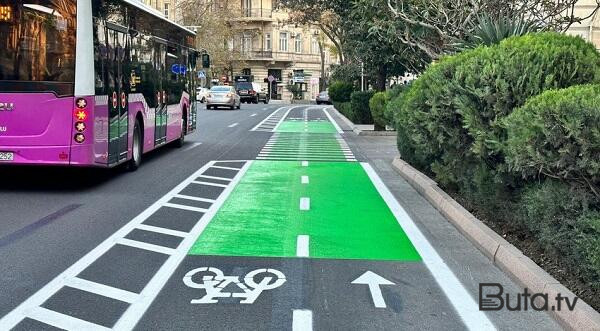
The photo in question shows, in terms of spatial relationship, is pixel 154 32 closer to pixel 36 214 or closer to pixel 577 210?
pixel 36 214

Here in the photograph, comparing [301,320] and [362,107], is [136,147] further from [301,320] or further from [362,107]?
[362,107]

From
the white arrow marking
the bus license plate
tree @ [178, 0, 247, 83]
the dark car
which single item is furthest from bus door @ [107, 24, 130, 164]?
the dark car

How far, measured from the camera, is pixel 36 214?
32.2 feet

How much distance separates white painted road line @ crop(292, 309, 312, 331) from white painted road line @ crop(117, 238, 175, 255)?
2404 millimetres

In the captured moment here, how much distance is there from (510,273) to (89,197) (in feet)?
22.3

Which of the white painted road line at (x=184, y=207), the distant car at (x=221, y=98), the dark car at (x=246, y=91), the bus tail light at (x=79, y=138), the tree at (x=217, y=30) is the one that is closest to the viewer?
the white painted road line at (x=184, y=207)

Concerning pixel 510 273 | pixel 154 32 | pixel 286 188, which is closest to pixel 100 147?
pixel 286 188

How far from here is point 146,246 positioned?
8102 mm

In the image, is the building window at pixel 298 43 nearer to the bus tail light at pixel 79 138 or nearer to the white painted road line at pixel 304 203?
the white painted road line at pixel 304 203

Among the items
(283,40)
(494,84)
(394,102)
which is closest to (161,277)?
(494,84)

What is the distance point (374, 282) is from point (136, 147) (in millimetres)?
8668

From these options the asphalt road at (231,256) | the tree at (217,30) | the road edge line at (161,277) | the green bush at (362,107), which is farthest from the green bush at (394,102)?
the tree at (217,30)

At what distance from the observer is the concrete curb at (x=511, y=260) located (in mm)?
5391

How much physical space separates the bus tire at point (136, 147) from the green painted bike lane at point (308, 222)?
2.20 m
